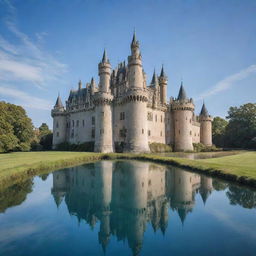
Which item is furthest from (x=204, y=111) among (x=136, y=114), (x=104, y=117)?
(x=104, y=117)

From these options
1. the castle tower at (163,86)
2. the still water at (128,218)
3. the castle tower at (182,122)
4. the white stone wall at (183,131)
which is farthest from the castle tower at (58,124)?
the still water at (128,218)

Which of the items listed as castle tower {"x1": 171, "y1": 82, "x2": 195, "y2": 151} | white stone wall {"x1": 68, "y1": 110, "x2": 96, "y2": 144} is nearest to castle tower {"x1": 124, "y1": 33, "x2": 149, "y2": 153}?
castle tower {"x1": 171, "y1": 82, "x2": 195, "y2": 151}

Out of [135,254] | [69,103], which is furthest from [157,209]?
[69,103]

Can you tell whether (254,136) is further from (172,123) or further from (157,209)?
(157,209)

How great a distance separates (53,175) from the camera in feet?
64.8

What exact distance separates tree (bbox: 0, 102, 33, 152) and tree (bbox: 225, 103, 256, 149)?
49875mm

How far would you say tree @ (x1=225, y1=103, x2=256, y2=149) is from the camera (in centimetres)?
5381

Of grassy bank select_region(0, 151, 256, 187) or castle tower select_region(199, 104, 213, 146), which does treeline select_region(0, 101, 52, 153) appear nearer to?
grassy bank select_region(0, 151, 256, 187)

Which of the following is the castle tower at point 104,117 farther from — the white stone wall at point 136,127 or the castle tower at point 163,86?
the castle tower at point 163,86

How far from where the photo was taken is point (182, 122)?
45.6 m

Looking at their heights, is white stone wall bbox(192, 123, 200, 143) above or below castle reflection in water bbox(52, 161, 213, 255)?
above

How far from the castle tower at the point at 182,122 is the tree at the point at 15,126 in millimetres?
30312

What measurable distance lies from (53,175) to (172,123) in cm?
3281

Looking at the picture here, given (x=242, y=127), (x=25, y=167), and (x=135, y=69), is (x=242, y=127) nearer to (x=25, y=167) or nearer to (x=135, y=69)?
(x=135, y=69)
